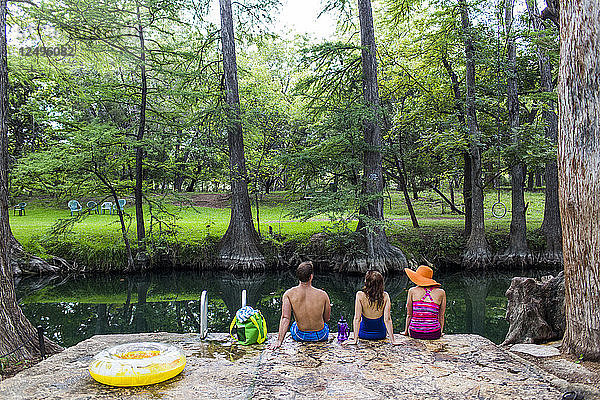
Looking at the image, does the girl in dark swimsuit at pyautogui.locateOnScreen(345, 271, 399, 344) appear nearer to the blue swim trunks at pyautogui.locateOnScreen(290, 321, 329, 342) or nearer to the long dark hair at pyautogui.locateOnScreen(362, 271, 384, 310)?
the long dark hair at pyautogui.locateOnScreen(362, 271, 384, 310)

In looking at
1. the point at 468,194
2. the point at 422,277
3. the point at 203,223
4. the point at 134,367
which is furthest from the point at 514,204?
the point at 134,367

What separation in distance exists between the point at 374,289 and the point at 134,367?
2.52m

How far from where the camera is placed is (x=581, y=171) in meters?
4.91

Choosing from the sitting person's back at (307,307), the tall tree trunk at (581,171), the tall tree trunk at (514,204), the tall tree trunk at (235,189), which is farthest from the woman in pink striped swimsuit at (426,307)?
the tall tree trunk at (514,204)

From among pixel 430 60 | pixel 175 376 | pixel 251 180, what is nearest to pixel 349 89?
pixel 430 60

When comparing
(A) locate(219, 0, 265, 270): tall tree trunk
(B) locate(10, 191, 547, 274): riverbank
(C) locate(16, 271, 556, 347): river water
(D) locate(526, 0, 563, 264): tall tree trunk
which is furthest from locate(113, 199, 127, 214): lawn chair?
(D) locate(526, 0, 563, 264): tall tree trunk

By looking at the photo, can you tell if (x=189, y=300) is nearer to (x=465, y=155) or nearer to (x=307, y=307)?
(x=307, y=307)

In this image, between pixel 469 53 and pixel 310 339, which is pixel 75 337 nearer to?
pixel 310 339

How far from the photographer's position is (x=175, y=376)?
4.11 metres

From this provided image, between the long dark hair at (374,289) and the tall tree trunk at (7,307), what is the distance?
155 inches

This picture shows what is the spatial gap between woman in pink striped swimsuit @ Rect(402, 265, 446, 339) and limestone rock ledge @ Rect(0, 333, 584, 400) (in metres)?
0.20

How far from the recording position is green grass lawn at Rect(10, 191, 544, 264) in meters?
15.4

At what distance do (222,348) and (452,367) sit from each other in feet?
7.98

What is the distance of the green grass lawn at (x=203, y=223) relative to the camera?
604 inches
